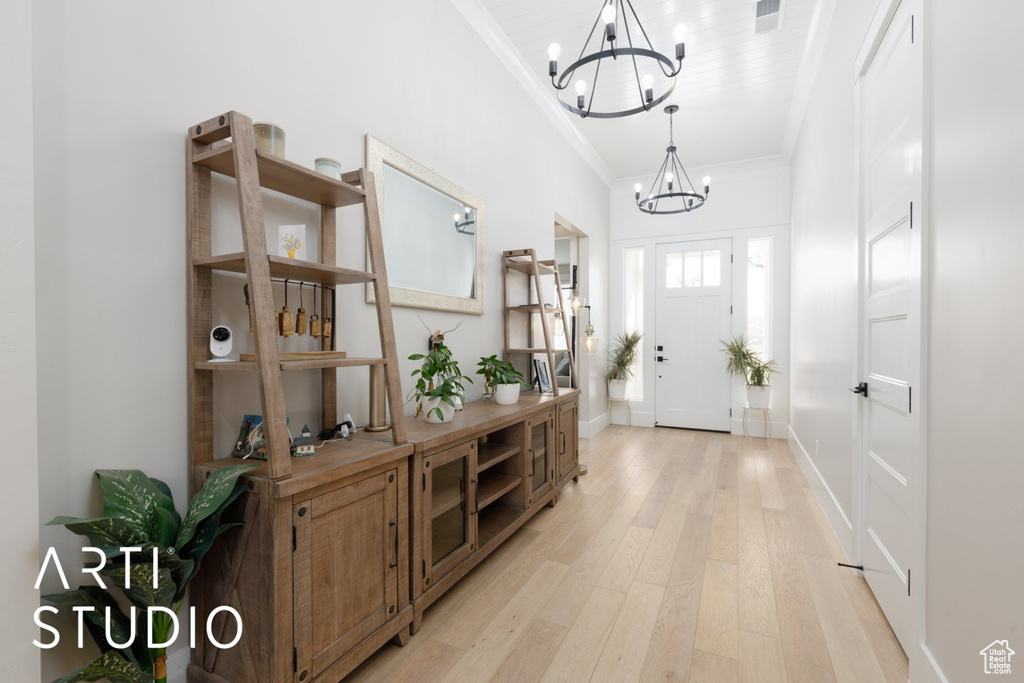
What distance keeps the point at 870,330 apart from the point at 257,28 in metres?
2.96

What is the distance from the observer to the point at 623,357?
231 inches

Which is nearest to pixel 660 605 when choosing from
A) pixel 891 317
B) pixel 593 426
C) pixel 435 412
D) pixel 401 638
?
pixel 401 638

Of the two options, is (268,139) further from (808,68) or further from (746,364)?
(746,364)

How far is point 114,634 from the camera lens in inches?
44.9

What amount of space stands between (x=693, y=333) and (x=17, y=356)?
231 inches

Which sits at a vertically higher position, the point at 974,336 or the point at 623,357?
the point at 974,336

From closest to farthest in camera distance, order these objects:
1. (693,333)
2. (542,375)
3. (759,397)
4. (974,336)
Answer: (974,336)
(542,375)
(759,397)
(693,333)

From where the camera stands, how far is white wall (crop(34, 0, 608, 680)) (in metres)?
1.17

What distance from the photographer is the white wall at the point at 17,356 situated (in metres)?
0.97

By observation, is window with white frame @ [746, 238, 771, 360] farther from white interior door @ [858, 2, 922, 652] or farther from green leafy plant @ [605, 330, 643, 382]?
white interior door @ [858, 2, 922, 652]

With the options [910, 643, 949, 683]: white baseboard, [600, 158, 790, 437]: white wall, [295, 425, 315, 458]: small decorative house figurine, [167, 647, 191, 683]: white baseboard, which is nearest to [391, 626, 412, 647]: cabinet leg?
[167, 647, 191, 683]: white baseboard

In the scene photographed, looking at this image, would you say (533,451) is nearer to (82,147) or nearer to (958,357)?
(958,357)

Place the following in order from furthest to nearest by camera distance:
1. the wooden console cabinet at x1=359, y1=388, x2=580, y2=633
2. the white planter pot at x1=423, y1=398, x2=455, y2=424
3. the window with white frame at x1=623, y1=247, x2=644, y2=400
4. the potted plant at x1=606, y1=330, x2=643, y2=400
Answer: the window with white frame at x1=623, y1=247, x2=644, y2=400
the potted plant at x1=606, y1=330, x2=643, y2=400
the white planter pot at x1=423, y1=398, x2=455, y2=424
the wooden console cabinet at x1=359, y1=388, x2=580, y2=633

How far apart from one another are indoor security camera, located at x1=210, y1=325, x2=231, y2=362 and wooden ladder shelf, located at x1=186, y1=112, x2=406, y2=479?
4cm
